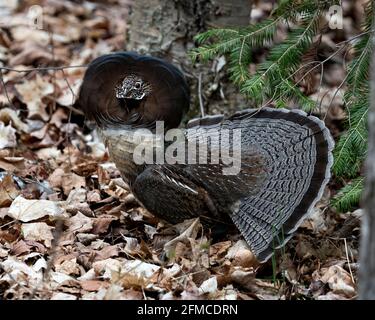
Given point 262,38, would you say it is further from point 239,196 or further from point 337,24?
point 239,196

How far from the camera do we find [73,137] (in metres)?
6.85

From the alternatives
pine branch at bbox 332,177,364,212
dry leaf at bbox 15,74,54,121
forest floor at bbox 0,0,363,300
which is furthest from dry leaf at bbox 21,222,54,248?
dry leaf at bbox 15,74,54,121

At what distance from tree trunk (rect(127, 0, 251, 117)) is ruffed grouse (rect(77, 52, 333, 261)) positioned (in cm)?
91

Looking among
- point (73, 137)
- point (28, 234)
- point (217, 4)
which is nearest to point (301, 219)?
point (28, 234)

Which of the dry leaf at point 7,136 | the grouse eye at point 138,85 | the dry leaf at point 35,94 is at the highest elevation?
the grouse eye at point 138,85

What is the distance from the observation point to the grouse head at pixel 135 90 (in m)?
5.32

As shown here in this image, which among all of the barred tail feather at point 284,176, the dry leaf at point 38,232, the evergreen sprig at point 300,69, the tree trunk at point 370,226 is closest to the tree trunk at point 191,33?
the evergreen sprig at point 300,69

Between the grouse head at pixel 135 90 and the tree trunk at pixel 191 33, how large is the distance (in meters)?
1.03

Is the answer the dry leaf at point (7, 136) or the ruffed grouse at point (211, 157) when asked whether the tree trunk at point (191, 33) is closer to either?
the ruffed grouse at point (211, 157)

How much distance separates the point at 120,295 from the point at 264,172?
4.91 feet

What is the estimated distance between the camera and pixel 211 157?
5.17 meters

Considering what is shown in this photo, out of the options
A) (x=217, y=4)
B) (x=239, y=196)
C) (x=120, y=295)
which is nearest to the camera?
(x=120, y=295)

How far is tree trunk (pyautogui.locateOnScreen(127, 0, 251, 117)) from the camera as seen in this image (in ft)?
20.7

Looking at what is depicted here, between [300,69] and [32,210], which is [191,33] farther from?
[32,210]
